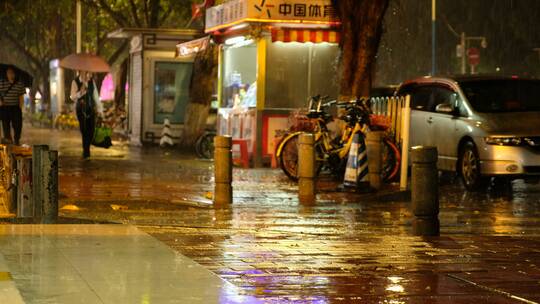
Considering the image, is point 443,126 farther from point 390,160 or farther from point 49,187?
point 49,187

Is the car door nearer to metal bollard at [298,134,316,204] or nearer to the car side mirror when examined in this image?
the car side mirror

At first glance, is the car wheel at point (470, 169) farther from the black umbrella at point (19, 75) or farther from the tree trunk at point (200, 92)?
the tree trunk at point (200, 92)

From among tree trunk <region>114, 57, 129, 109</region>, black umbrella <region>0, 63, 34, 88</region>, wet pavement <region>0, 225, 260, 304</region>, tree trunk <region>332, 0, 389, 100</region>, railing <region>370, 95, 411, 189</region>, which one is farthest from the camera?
tree trunk <region>114, 57, 129, 109</region>

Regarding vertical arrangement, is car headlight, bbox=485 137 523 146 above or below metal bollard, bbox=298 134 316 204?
above

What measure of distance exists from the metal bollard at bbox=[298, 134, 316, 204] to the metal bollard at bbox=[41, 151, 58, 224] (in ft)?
14.3

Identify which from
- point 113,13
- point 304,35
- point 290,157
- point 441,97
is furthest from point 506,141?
point 113,13

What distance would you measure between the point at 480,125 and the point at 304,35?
561cm

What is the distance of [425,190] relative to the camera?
1119cm

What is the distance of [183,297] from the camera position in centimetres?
742

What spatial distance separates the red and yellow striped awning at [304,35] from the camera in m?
21.3

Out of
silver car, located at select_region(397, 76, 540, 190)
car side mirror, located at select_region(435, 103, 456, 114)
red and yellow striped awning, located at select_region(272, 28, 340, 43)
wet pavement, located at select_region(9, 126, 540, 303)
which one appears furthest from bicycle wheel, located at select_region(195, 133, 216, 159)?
car side mirror, located at select_region(435, 103, 456, 114)

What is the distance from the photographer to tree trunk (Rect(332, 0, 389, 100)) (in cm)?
1884

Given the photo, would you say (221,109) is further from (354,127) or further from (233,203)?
(233,203)

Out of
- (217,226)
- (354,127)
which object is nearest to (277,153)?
(354,127)
